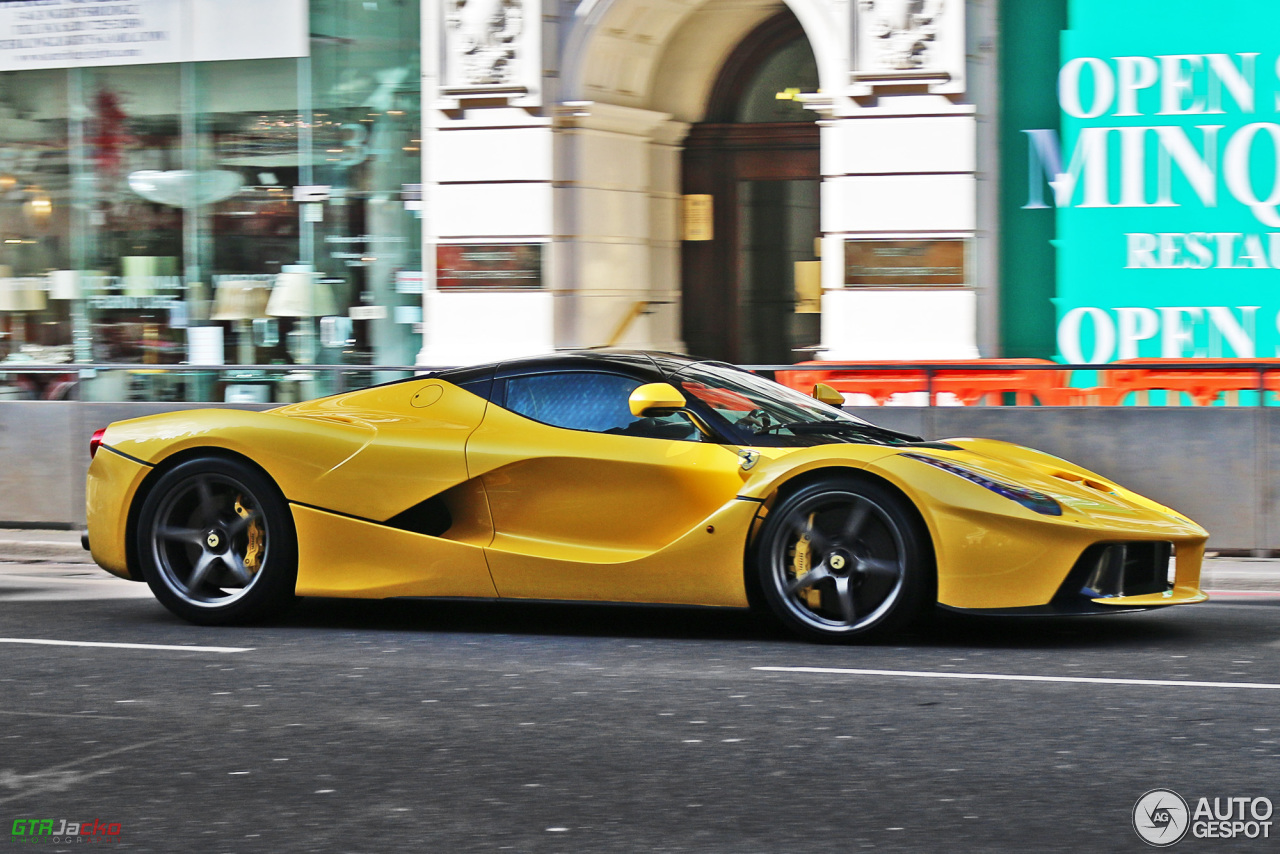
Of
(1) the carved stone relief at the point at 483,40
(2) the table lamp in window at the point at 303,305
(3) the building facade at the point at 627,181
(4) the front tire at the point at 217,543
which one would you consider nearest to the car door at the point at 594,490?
(4) the front tire at the point at 217,543

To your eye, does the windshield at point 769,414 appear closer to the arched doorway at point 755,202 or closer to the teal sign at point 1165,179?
the teal sign at point 1165,179

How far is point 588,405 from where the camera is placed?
6969mm

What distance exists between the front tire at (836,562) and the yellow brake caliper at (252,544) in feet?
7.38

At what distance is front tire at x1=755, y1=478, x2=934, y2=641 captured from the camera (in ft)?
21.0

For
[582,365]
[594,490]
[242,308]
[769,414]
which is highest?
[242,308]

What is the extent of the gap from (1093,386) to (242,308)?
7942mm

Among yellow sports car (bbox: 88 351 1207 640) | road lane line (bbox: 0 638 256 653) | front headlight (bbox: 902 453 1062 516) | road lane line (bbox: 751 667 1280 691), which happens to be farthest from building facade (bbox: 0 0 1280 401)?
road lane line (bbox: 751 667 1280 691)

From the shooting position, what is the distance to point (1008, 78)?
1257cm

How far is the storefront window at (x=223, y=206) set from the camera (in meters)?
14.2

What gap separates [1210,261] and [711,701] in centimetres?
808

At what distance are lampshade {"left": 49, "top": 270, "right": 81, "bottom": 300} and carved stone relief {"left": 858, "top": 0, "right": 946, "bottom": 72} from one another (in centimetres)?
756

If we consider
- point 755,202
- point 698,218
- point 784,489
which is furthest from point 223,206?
point 784,489

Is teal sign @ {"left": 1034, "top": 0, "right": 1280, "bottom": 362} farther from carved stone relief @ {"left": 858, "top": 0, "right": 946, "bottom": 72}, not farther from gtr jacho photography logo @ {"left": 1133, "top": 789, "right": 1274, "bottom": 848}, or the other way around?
gtr jacho photography logo @ {"left": 1133, "top": 789, "right": 1274, "bottom": 848}

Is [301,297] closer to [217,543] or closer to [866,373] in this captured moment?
[866,373]
